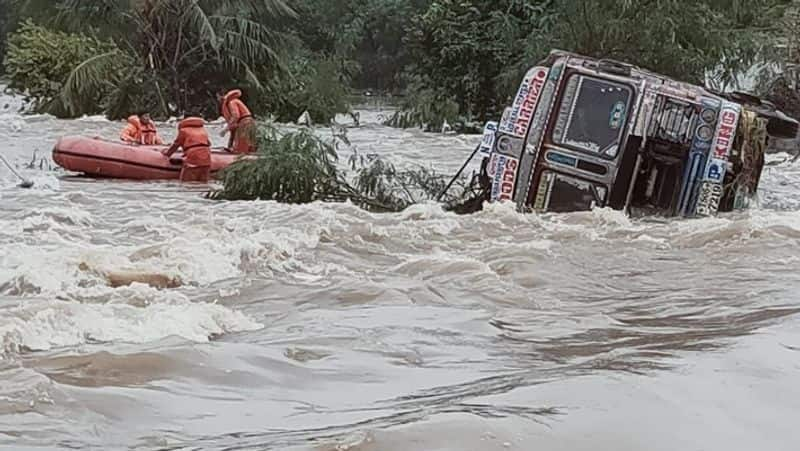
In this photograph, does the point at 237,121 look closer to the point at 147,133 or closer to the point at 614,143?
the point at 147,133

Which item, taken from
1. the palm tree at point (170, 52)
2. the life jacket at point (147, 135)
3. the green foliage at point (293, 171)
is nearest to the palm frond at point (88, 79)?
the palm tree at point (170, 52)

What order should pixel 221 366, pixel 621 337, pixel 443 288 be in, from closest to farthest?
1. pixel 221 366
2. pixel 621 337
3. pixel 443 288

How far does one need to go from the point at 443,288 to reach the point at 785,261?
312 cm

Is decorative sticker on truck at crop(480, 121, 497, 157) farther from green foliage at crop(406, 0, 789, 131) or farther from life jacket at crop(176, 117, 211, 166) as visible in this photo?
green foliage at crop(406, 0, 789, 131)

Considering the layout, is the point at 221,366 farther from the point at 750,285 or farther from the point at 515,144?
the point at 515,144

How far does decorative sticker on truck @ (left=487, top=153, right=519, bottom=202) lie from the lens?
40.4 ft

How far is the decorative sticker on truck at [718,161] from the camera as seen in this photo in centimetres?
1205

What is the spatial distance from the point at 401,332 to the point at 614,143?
5.76 m

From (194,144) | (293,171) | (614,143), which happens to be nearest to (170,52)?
(194,144)

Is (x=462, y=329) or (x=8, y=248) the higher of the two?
(x=462, y=329)

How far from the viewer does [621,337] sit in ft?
22.1

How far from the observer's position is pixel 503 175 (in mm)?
12398

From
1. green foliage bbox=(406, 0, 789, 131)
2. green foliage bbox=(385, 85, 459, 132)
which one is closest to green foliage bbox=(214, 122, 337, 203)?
green foliage bbox=(406, 0, 789, 131)

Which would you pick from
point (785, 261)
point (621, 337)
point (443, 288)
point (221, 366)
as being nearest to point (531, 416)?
point (221, 366)
